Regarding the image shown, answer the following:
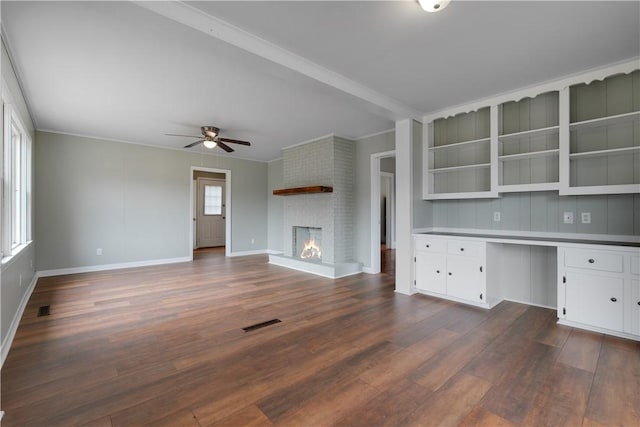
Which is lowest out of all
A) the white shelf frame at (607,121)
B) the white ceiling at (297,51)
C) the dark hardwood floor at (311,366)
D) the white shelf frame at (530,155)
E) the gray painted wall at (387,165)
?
the dark hardwood floor at (311,366)

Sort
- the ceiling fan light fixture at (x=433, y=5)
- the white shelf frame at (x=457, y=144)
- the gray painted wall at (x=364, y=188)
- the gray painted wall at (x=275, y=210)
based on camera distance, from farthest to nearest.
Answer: the gray painted wall at (x=275, y=210)
the gray painted wall at (x=364, y=188)
the white shelf frame at (x=457, y=144)
the ceiling fan light fixture at (x=433, y=5)

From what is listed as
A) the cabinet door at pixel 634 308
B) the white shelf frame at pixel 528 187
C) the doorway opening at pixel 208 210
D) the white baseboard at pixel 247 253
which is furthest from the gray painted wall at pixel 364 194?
the doorway opening at pixel 208 210

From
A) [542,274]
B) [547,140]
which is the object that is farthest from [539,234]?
[547,140]

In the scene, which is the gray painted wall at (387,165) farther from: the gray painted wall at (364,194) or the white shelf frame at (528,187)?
the white shelf frame at (528,187)

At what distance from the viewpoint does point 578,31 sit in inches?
91.2

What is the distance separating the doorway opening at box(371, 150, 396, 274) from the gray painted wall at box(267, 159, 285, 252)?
8.60ft

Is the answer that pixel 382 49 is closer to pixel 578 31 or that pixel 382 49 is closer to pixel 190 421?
pixel 578 31

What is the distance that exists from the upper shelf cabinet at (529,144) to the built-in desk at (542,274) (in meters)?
0.68

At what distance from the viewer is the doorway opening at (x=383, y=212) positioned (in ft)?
17.9

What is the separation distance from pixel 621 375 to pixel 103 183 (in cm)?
753

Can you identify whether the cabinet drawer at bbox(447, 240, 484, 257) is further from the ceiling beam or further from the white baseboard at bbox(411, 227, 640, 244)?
the ceiling beam

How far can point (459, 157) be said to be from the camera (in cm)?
412

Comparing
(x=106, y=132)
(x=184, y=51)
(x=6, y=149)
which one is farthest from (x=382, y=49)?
(x=106, y=132)

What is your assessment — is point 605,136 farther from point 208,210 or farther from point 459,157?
point 208,210
